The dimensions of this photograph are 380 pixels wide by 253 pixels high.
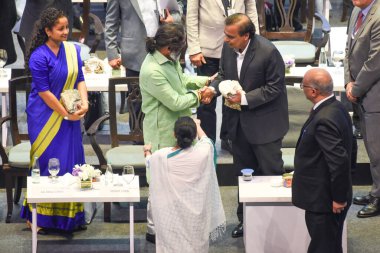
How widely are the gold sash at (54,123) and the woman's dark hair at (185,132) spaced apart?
124cm

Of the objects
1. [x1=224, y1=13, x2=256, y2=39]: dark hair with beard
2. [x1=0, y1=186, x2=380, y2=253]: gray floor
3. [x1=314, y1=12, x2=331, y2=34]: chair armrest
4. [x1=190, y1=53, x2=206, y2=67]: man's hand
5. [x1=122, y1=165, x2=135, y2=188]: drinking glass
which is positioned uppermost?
[x1=224, y1=13, x2=256, y2=39]: dark hair with beard

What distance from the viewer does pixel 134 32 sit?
8930 mm

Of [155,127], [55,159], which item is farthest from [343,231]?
[55,159]

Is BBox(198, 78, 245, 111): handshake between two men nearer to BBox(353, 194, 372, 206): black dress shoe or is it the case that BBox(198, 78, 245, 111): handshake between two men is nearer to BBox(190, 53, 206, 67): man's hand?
BBox(190, 53, 206, 67): man's hand

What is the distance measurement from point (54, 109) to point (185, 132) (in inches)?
53.1

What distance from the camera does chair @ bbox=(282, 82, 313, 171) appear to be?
27.2ft

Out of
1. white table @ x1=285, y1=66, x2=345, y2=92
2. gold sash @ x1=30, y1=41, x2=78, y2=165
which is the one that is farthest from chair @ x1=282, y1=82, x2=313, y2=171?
gold sash @ x1=30, y1=41, x2=78, y2=165

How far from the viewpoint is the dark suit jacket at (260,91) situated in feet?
24.8

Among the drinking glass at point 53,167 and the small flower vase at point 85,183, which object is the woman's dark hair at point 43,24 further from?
the small flower vase at point 85,183

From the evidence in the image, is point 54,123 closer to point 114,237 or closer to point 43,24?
point 43,24

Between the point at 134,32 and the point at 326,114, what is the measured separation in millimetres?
2666

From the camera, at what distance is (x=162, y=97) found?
749cm

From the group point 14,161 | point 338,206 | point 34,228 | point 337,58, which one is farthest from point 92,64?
point 338,206

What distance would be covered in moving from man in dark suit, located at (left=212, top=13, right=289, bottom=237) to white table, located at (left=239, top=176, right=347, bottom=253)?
0.96 ft
